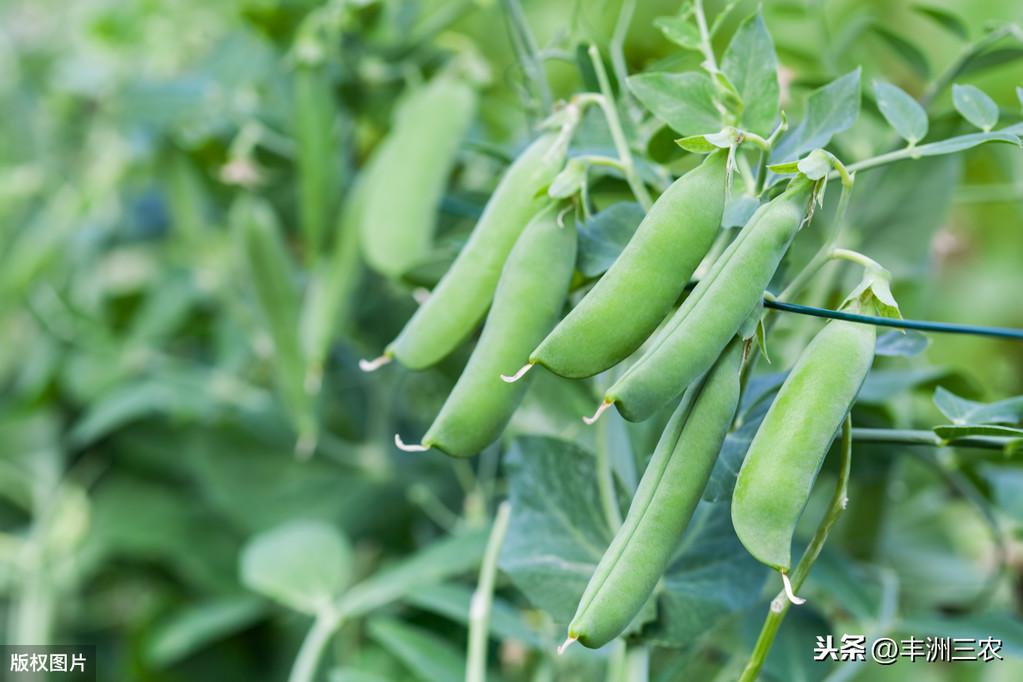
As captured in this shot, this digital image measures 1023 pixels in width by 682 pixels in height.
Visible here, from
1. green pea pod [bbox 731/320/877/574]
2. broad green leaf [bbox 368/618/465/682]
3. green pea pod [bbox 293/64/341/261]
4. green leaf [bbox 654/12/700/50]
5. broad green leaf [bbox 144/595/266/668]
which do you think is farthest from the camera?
broad green leaf [bbox 144/595/266/668]

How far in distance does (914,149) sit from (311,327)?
446 millimetres

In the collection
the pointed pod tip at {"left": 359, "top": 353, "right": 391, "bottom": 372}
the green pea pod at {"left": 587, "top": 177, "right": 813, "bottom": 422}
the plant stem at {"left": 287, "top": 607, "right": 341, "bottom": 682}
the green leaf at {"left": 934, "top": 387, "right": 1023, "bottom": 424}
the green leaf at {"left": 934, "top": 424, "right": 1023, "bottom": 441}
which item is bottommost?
the plant stem at {"left": 287, "top": 607, "right": 341, "bottom": 682}

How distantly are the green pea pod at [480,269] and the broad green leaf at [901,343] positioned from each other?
14 cm

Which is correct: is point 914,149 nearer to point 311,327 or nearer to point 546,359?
point 546,359

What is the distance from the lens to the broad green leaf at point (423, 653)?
54cm

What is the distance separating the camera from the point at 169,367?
34.7 inches

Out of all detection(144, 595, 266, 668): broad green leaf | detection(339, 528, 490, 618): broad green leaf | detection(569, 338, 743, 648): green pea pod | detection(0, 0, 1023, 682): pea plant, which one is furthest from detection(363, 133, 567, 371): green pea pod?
detection(144, 595, 266, 668): broad green leaf

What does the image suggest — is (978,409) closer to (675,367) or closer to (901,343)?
(901,343)

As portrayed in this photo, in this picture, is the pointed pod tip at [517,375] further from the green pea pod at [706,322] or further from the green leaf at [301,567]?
the green leaf at [301,567]

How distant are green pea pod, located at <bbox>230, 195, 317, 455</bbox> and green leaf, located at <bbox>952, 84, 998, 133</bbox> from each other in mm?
472

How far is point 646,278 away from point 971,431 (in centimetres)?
14

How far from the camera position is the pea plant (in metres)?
0.33

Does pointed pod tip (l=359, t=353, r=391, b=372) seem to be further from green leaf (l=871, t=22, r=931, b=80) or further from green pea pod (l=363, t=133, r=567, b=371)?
green leaf (l=871, t=22, r=931, b=80)

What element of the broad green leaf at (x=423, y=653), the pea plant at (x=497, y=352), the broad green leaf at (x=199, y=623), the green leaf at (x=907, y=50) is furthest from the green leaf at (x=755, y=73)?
the broad green leaf at (x=199, y=623)
